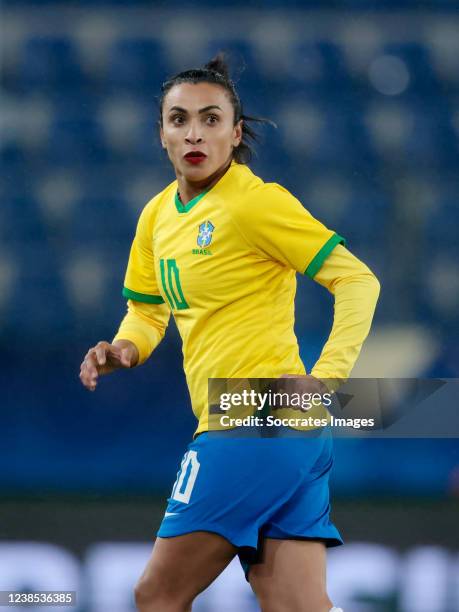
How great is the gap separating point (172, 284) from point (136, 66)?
225cm

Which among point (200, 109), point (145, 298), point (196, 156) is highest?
point (200, 109)

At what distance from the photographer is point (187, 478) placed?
2285 millimetres

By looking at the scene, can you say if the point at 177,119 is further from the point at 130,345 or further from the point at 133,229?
the point at 133,229

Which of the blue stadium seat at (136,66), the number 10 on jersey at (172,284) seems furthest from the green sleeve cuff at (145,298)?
the blue stadium seat at (136,66)

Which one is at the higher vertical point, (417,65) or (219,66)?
(417,65)

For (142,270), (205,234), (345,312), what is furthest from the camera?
(142,270)

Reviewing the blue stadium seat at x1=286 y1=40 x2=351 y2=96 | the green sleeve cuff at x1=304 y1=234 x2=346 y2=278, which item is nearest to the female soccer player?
the green sleeve cuff at x1=304 y1=234 x2=346 y2=278

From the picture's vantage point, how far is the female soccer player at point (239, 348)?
2215mm

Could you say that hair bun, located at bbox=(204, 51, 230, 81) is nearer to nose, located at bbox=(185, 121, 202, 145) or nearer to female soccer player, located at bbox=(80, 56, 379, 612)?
female soccer player, located at bbox=(80, 56, 379, 612)

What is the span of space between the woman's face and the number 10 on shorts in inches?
23.3

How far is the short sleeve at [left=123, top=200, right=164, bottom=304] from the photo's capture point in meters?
2.57

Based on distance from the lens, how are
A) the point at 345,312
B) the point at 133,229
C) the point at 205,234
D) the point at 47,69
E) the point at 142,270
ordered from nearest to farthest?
the point at 345,312 → the point at 205,234 → the point at 142,270 → the point at 133,229 → the point at 47,69

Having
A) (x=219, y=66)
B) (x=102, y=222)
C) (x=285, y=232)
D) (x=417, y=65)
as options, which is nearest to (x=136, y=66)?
(x=102, y=222)

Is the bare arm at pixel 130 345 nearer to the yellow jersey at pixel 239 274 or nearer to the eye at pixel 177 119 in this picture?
the yellow jersey at pixel 239 274
